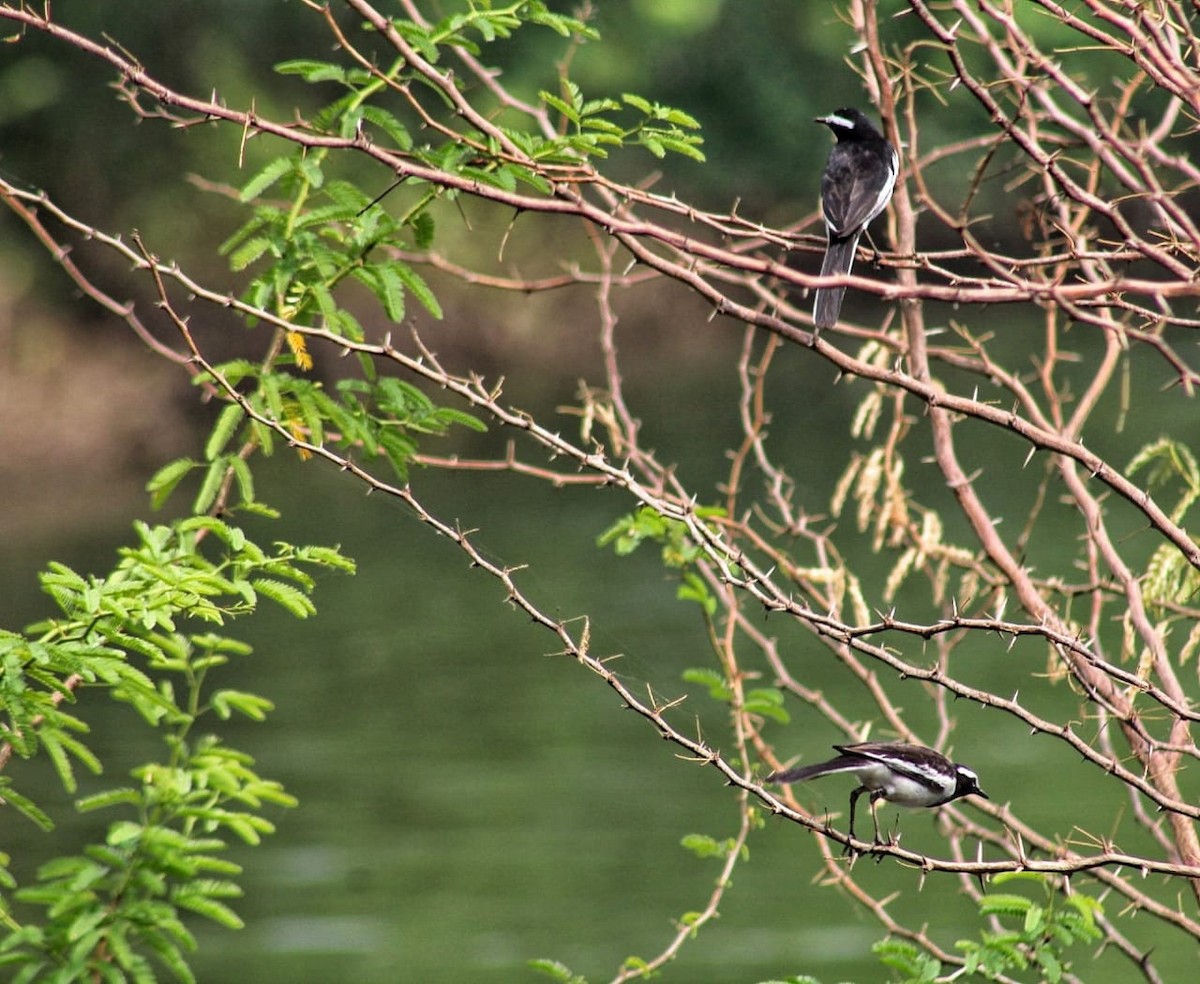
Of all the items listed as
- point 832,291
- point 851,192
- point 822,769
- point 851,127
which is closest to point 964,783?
point 822,769

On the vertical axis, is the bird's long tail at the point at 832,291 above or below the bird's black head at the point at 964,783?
above

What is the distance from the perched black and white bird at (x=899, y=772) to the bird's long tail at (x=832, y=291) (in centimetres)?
81

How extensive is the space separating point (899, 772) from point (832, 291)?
3.67 ft

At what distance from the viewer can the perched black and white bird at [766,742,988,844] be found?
2.97 m

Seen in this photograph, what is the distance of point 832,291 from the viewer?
3715 mm

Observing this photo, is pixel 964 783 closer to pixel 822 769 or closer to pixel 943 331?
pixel 822 769

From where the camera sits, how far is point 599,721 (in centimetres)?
1336

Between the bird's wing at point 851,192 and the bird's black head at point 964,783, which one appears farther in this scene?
the bird's wing at point 851,192

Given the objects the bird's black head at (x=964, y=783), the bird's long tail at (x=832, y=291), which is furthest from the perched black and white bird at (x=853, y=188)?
the bird's black head at (x=964, y=783)

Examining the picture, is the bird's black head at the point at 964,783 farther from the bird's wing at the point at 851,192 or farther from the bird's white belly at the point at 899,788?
the bird's wing at the point at 851,192

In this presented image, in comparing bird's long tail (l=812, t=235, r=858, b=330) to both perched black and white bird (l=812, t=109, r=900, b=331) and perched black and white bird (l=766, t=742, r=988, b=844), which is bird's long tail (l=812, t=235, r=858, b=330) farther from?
perched black and white bird (l=766, t=742, r=988, b=844)

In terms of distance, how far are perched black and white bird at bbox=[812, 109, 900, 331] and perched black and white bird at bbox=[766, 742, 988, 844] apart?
1195 mm

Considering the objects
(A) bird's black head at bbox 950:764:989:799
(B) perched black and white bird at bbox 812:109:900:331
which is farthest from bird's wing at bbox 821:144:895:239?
(A) bird's black head at bbox 950:764:989:799

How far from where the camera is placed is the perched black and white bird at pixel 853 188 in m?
4.26
